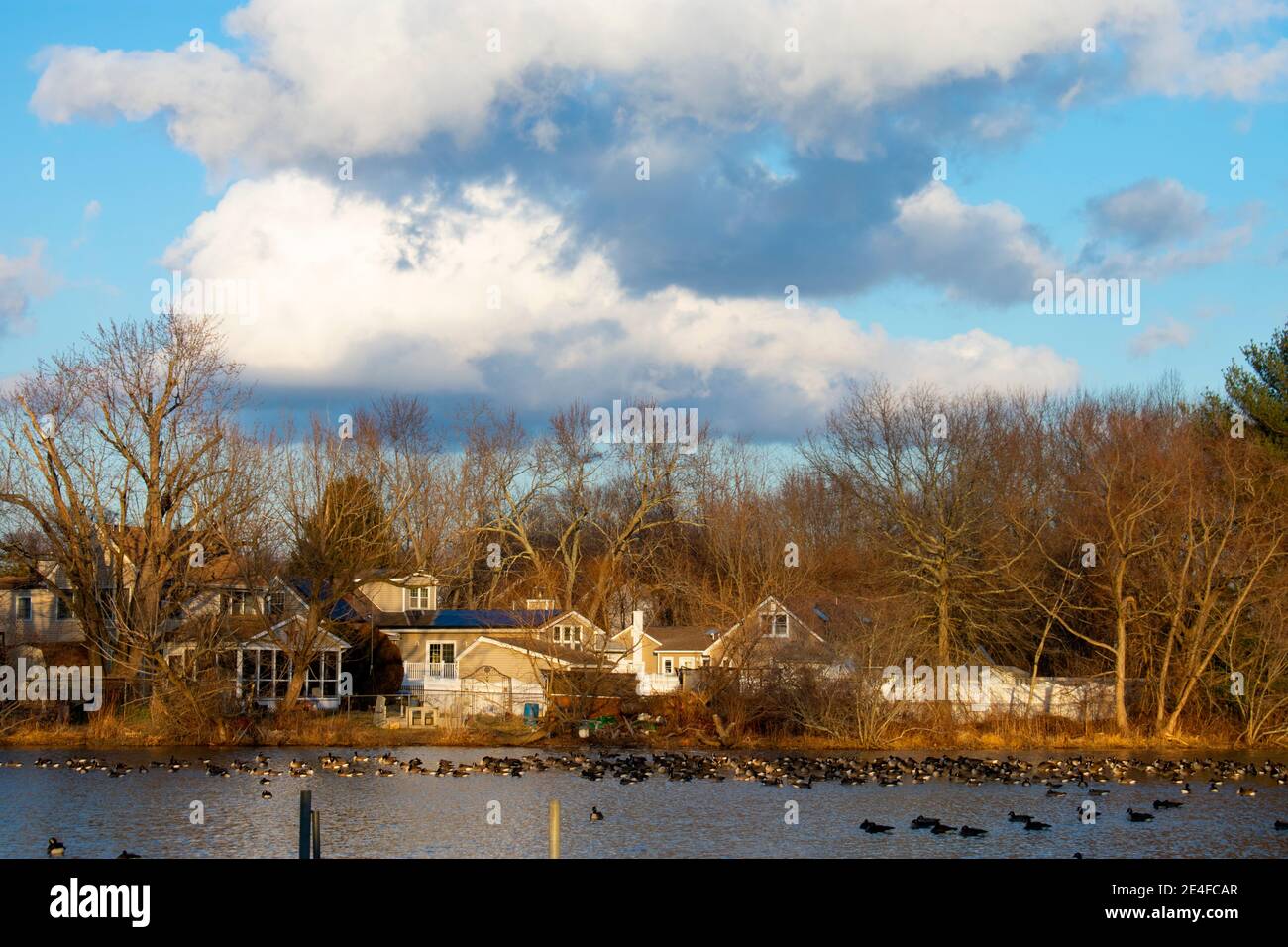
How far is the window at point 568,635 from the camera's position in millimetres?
51869

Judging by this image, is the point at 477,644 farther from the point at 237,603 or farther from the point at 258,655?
the point at 258,655

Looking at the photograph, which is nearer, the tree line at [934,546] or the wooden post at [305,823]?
the wooden post at [305,823]

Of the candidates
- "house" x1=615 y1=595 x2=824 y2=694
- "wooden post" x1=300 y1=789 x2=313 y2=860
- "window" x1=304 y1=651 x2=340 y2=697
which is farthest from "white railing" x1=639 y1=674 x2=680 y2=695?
"wooden post" x1=300 y1=789 x2=313 y2=860

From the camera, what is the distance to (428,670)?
197ft

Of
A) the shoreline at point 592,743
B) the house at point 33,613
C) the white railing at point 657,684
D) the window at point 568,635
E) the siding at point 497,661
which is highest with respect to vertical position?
the house at point 33,613

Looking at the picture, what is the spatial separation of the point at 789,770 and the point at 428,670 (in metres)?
28.2

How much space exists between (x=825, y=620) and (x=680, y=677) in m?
6.76

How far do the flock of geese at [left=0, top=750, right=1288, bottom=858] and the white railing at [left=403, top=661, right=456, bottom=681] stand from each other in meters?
19.2

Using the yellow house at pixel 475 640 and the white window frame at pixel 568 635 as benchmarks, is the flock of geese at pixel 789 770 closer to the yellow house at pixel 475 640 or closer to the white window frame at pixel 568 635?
the yellow house at pixel 475 640

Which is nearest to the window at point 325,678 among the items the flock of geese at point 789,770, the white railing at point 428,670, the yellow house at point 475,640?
the yellow house at point 475,640

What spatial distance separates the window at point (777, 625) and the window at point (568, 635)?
25.8 feet

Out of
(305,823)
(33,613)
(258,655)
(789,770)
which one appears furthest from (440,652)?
(305,823)

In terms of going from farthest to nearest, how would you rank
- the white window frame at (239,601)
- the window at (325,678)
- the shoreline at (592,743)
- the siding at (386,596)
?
the siding at (386,596) → the window at (325,678) → the white window frame at (239,601) → the shoreline at (592,743)
